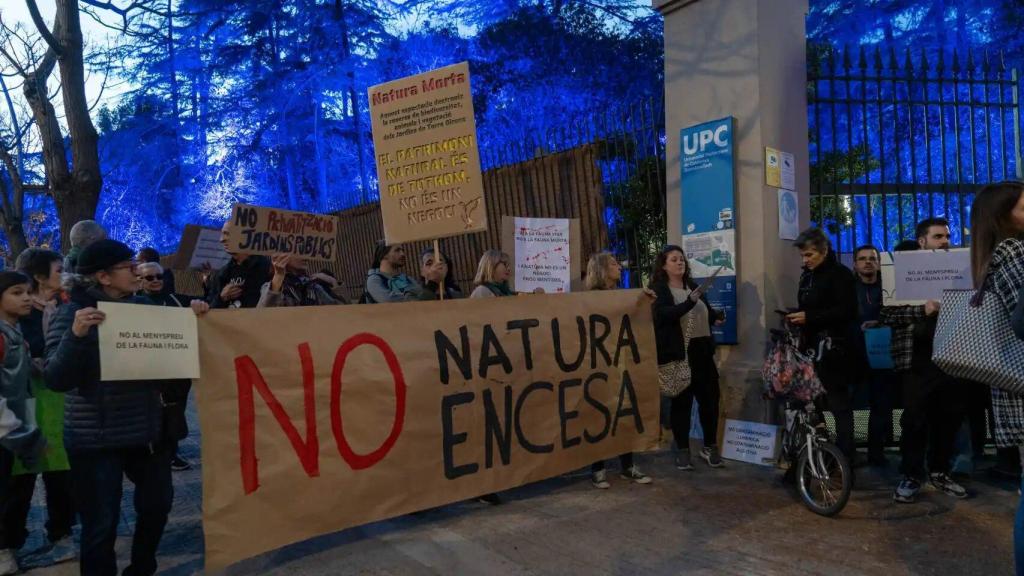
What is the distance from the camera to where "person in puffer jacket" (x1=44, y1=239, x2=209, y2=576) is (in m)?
3.33

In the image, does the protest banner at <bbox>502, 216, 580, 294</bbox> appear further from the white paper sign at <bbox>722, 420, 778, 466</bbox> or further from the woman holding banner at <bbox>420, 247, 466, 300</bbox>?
the white paper sign at <bbox>722, 420, 778, 466</bbox>

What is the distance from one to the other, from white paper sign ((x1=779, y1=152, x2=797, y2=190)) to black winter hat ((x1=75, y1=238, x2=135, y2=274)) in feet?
17.0

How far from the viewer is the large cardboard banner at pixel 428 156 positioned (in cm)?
509

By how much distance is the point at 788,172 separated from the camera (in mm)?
6602

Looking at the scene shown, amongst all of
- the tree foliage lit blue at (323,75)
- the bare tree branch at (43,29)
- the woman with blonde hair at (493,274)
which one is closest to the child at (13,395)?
the woman with blonde hair at (493,274)

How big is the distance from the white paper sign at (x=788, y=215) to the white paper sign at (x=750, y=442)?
1639 mm

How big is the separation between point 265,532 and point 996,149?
3012 cm

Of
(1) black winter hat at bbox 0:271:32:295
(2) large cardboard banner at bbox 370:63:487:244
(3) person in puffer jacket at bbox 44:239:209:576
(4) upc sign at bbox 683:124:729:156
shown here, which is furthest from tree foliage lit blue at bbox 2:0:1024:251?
(3) person in puffer jacket at bbox 44:239:209:576

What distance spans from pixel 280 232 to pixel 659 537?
314 centimetres

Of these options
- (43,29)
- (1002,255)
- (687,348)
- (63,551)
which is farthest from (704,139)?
(43,29)

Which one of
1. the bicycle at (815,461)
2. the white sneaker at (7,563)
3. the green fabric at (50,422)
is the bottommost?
the white sneaker at (7,563)

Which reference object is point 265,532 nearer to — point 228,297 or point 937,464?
point 228,297

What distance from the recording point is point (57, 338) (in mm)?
3387

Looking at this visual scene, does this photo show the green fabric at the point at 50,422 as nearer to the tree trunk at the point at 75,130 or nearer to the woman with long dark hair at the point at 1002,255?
the tree trunk at the point at 75,130
